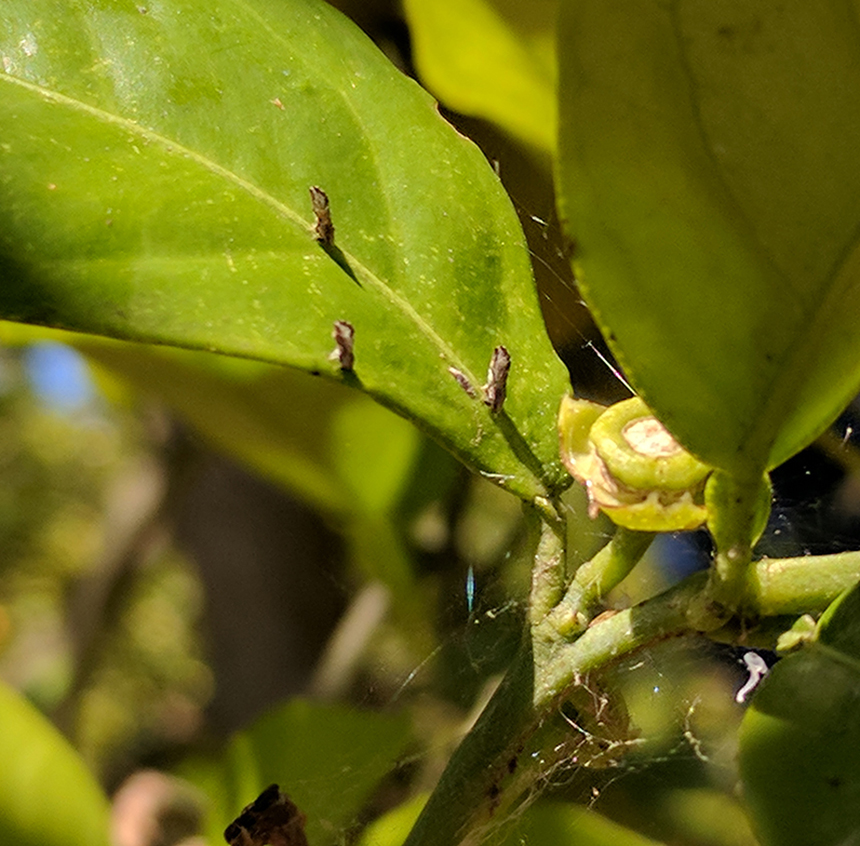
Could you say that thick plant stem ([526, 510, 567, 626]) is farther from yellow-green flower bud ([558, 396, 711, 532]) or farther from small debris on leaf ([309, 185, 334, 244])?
small debris on leaf ([309, 185, 334, 244])

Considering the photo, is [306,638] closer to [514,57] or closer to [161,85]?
[514,57]

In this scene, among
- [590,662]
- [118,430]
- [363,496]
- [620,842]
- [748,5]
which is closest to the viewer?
[748,5]

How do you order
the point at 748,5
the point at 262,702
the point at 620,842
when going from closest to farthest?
the point at 748,5
the point at 620,842
the point at 262,702

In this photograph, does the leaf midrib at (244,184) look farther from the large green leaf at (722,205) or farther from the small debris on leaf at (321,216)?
the large green leaf at (722,205)

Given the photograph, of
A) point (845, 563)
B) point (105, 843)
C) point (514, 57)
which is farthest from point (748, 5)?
point (105, 843)

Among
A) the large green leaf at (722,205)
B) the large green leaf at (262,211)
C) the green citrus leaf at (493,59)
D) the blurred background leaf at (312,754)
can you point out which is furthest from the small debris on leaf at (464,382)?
the blurred background leaf at (312,754)

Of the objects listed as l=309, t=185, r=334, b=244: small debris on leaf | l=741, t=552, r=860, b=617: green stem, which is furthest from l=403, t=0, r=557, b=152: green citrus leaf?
l=741, t=552, r=860, b=617: green stem

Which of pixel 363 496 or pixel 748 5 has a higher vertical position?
pixel 748 5

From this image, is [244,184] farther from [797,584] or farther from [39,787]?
[39,787]
